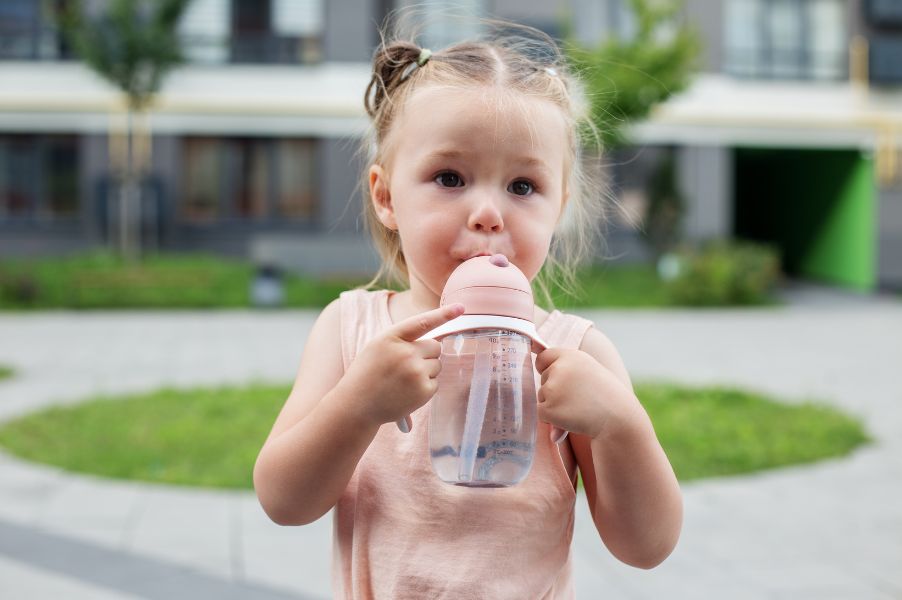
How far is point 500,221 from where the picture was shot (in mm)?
1366

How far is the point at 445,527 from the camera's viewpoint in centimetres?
144

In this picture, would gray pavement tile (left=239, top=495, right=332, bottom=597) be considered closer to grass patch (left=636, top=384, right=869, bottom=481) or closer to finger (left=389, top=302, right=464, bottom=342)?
grass patch (left=636, top=384, right=869, bottom=481)

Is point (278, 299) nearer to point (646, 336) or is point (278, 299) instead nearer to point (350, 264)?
point (350, 264)

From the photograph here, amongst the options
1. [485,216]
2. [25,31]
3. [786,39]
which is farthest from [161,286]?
[485,216]

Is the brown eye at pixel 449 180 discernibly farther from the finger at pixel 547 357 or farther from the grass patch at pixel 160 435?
the grass patch at pixel 160 435

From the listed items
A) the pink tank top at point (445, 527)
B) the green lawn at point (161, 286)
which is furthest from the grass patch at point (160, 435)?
the green lawn at point (161, 286)

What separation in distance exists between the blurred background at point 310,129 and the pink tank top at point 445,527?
16.9 metres

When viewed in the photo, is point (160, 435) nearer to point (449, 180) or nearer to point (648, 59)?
point (449, 180)

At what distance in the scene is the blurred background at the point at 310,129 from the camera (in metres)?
20.0

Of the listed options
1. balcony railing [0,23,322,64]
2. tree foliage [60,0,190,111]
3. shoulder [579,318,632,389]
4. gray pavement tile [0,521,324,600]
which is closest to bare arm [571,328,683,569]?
shoulder [579,318,632,389]

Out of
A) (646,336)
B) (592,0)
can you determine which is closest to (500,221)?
(646,336)

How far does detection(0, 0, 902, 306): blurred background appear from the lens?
19984 millimetres

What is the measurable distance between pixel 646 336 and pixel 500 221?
1180 cm

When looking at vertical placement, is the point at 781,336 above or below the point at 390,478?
below
